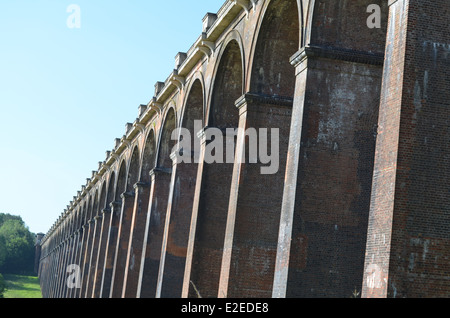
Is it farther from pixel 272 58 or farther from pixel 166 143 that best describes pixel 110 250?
pixel 272 58

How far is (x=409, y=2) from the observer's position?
10359mm

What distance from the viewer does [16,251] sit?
126m

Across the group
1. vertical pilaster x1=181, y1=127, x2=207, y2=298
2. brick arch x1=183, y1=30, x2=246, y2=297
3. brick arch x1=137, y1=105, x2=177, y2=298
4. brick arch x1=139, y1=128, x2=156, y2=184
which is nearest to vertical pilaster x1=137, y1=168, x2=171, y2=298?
brick arch x1=137, y1=105, x2=177, y2=298

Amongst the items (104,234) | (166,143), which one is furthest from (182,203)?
(104,234)

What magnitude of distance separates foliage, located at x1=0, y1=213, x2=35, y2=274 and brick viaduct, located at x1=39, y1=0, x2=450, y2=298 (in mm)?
106976

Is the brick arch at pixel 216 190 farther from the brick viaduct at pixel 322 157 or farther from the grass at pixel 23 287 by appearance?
the grass at pixel 23 287

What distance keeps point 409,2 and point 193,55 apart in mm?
13203

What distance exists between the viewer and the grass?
8494 centimetres

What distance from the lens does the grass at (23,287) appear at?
3344 inches

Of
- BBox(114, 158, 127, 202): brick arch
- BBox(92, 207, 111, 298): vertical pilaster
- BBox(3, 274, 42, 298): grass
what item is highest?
BBox(114, 158, 127, 202): brick arch

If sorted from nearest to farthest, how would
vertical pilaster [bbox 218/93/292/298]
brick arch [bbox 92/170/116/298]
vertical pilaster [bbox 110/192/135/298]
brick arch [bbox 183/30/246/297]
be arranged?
1. vertical pilaster [bbox 218/93/292/298]
2. brick arch [bbox 183/30/246/297]
3. vertical pilaster [bbox 110/192/135/298]
4. brick arch [bbox 92/170/116/298]

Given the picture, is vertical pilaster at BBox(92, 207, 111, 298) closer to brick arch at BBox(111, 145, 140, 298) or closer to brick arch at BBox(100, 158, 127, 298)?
brick arch at BBox(100, 158, 127, 298)

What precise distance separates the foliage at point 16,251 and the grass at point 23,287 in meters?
10.7

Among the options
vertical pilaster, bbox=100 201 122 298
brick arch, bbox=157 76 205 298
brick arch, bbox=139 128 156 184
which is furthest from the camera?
vertical pilaster, bbox=100 201 122 298
